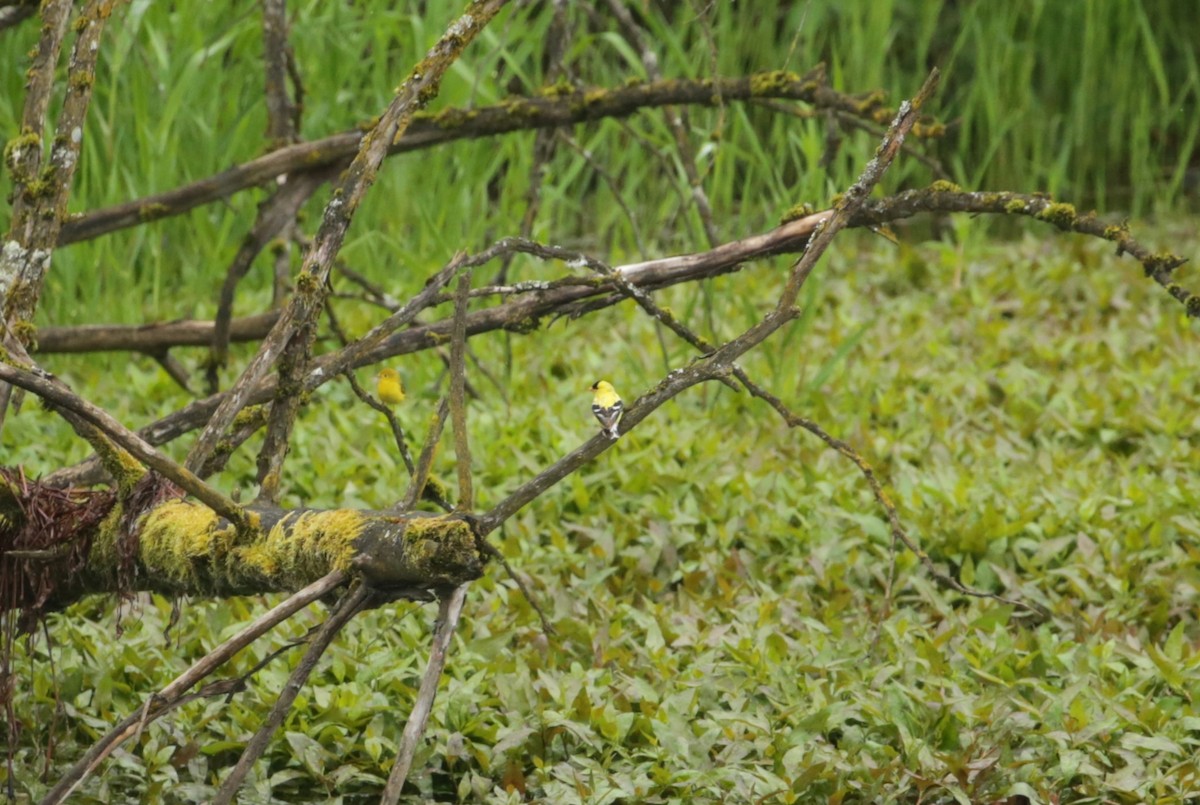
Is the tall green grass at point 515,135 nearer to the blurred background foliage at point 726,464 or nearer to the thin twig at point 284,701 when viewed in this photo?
the blurred background foliage at point 726,464

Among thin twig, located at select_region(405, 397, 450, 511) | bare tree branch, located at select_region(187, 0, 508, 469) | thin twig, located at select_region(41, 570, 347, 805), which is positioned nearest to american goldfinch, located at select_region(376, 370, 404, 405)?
bare tree branch, located at select_region(187, 0, 508, 469)

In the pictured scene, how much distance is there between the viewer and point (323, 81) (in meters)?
5.12

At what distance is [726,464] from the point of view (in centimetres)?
412

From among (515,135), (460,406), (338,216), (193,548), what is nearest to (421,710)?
(460,406)

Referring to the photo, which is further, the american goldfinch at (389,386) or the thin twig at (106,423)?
the american goldfinch at (389,386)

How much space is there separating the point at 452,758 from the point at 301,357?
30.9 inches

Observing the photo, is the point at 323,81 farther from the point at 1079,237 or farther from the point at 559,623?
the point at 1079,237

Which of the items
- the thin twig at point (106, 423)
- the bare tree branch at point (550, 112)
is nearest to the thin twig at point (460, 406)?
the thin twig at point (106, 423)

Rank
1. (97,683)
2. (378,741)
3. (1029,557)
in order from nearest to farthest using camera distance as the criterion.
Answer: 1. (378,741)
2. (97,683)
3. (1029,557)

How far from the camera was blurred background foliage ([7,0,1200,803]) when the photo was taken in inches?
101

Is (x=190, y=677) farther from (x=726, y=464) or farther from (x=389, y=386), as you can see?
(x=726, y=464)

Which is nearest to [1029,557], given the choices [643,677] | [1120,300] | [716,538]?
[716,538]

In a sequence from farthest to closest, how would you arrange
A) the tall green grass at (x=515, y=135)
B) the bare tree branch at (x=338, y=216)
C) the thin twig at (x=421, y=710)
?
the tall green grass at (x=515, y=135) < the bare tree branch at (x=338, y=216) < the thin twig at (x=421, y=710)

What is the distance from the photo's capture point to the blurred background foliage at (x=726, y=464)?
2564mm
